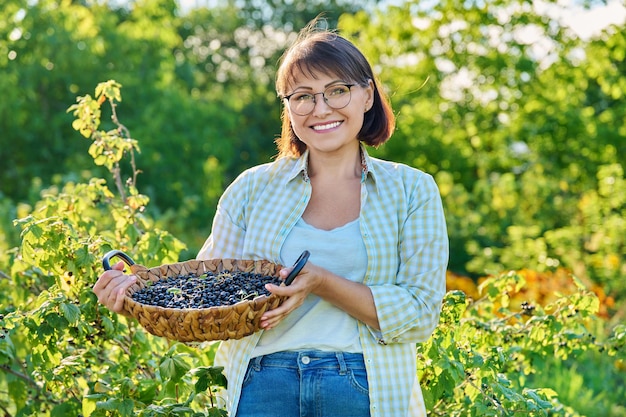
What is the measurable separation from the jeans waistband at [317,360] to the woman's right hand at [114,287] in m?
0.42

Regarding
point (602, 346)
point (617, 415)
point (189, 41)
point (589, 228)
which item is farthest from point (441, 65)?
point (189, 41)

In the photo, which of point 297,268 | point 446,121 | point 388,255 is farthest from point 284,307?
point 446,121

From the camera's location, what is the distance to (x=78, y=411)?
10.8 feet

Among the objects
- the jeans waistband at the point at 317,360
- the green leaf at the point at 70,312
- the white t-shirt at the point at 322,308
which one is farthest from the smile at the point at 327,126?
the green leaf at the point at 70,312

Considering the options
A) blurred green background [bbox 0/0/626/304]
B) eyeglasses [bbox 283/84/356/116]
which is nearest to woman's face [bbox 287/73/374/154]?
eyeglasses [bbox 283/84/356/116]

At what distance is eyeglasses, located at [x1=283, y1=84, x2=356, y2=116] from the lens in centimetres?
253

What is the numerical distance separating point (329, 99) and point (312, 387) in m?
0.78

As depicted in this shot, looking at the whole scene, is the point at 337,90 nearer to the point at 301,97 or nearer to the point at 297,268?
the point at 301,97

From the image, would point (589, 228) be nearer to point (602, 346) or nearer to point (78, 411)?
point (602, 346)

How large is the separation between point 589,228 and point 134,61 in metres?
6.37

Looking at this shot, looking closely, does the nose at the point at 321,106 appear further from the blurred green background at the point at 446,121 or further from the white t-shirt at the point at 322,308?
the blurred green background at the point at 446,121

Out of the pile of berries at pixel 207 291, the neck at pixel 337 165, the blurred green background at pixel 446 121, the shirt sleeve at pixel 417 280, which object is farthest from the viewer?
the blurred green background at pixel 446 121

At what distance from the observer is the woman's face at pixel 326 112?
2.53 m

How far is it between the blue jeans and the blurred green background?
5762mm
